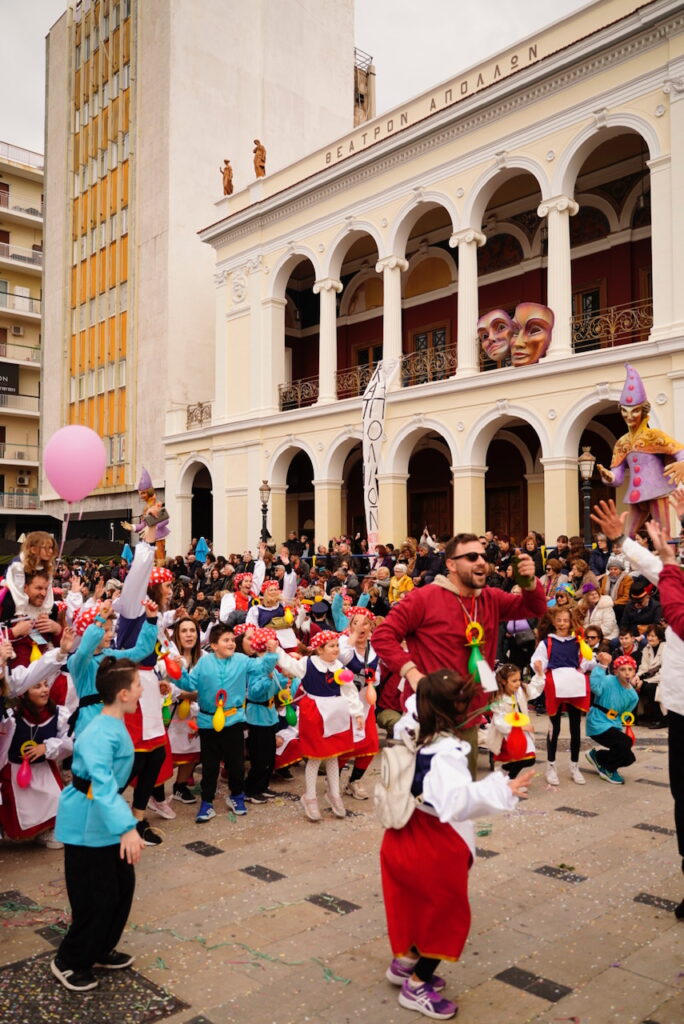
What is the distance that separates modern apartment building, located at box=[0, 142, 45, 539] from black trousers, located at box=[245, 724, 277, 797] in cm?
3571

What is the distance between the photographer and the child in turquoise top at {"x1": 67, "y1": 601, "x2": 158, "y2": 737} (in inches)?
214

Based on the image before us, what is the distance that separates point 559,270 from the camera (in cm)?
1838

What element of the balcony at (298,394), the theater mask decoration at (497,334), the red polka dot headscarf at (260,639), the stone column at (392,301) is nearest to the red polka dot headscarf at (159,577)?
the red polka dot headscarf at (260,639)

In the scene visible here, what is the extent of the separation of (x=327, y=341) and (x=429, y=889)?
2174 cm

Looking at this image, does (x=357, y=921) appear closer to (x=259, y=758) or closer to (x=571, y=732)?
(x=259, y=758)

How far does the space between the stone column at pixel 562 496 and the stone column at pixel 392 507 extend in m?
4.72

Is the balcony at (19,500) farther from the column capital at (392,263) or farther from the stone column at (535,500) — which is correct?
the stone column at (535,500)

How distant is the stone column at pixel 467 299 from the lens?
65.9 feet

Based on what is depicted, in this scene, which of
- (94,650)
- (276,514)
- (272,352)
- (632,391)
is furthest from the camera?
(272,352)

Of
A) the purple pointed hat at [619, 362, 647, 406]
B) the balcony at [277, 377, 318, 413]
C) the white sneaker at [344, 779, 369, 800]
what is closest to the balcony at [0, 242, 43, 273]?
the balcony at [277, 377, 318, 413]

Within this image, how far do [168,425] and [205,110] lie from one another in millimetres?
12798

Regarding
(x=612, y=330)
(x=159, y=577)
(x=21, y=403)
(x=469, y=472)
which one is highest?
(x=21, y=403)

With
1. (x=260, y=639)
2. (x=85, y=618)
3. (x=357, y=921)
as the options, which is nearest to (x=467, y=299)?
(x=260, y=639)

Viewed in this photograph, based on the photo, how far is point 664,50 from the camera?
1612 cm
